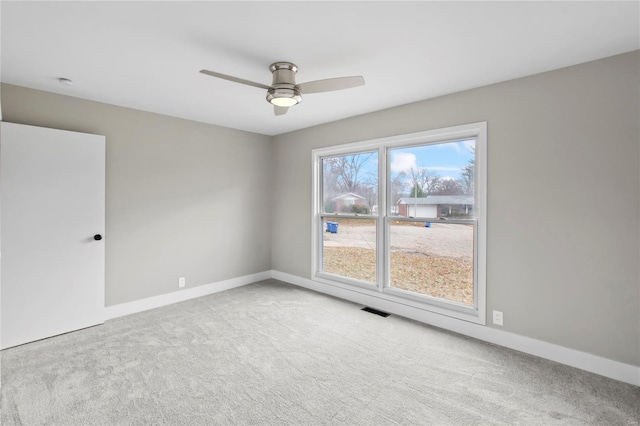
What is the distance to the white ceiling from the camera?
1.77 meters

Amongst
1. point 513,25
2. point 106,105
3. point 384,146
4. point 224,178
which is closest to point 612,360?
point 513,25

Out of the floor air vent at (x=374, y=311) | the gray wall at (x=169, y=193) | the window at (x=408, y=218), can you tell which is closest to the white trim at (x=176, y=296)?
the gray wall at (x=169, y=193)

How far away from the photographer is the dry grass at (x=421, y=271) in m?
3.21

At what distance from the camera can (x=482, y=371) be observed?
2389 millimetres

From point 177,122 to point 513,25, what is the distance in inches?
148

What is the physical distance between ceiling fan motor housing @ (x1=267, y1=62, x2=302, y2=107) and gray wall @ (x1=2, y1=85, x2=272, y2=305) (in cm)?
217

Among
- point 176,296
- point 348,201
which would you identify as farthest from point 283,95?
point 176,296

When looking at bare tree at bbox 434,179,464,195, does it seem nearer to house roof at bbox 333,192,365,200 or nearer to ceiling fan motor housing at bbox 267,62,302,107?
house roof at bbox 333,192,365,200

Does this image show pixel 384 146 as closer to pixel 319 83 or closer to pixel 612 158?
pixel 319 83

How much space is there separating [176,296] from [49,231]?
1.61 m

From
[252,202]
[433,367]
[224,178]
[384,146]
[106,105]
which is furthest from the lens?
[252,202]

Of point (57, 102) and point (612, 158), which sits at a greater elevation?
point (57, 102)

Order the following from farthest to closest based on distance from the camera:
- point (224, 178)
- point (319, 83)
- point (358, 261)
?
point (224, 178)
point (358, 261)
point (319, 83)

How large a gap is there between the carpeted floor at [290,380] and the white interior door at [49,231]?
24 centimetres
